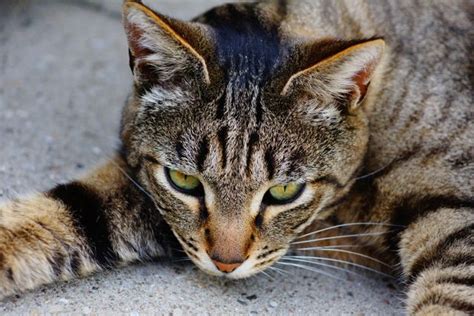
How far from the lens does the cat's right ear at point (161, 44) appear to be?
2.30m

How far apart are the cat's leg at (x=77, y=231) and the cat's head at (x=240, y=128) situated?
16cm

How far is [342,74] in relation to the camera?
2363 millimetres

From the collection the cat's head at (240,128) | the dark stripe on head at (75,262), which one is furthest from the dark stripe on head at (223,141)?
the dark stripe on head at (75,262)

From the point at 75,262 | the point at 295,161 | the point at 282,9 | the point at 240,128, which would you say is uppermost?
the point at 282,9

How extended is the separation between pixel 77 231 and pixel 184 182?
396mm

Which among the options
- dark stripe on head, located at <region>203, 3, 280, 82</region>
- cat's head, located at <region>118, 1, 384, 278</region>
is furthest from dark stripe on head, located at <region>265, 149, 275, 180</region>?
dark stripe on head, located at <region>203, 3, 280, 82</region>

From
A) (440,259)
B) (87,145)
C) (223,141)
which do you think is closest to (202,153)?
(223,141)

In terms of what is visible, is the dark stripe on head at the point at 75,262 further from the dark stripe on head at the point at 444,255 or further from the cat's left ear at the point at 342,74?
the dark stripe on head at the point at 444,255

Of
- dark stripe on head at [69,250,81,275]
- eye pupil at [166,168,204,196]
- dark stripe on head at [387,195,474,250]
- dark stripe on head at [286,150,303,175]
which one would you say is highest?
dark stripe on head at [286,150,303,175]

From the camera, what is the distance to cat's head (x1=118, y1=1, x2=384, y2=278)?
7.64 ft

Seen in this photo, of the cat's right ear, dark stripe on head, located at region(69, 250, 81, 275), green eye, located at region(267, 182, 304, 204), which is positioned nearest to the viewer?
the cat's right ear

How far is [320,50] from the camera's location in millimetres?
2361

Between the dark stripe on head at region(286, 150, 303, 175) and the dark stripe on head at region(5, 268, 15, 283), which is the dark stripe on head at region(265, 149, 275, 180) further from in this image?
the dark stripe on head at region(5, 268, 15, 283)

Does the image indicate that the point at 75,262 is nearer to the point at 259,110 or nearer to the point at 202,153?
the point at 202,153
